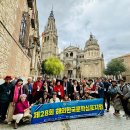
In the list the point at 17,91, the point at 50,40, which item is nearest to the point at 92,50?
the point at 50,40

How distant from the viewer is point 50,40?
83.0 metres

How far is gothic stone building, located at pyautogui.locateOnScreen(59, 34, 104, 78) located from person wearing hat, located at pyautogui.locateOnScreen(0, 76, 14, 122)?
62491mm

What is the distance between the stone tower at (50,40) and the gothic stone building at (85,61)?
6263 millimetres

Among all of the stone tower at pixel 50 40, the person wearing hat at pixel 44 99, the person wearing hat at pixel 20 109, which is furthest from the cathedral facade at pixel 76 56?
the person wearing hat at pixel 20 109

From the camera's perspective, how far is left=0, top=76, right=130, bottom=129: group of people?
18.4 feet

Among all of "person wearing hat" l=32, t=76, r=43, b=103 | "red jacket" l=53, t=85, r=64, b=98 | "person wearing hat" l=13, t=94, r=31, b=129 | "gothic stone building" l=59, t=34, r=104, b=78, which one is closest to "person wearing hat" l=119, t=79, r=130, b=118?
"red jacket" l=53, t=85, r=64, b=98

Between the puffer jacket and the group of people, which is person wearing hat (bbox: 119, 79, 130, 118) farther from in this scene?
the puffer jacket

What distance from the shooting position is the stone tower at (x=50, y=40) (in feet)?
265

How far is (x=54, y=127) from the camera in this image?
5.20m

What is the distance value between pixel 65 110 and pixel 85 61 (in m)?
64.3

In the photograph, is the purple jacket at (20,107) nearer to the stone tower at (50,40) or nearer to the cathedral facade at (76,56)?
the cathedral facade at (76,56)

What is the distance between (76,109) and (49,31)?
267 ft

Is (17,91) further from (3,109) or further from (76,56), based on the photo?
(76,56)

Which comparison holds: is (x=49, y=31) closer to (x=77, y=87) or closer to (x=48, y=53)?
(x=48, y=53)
